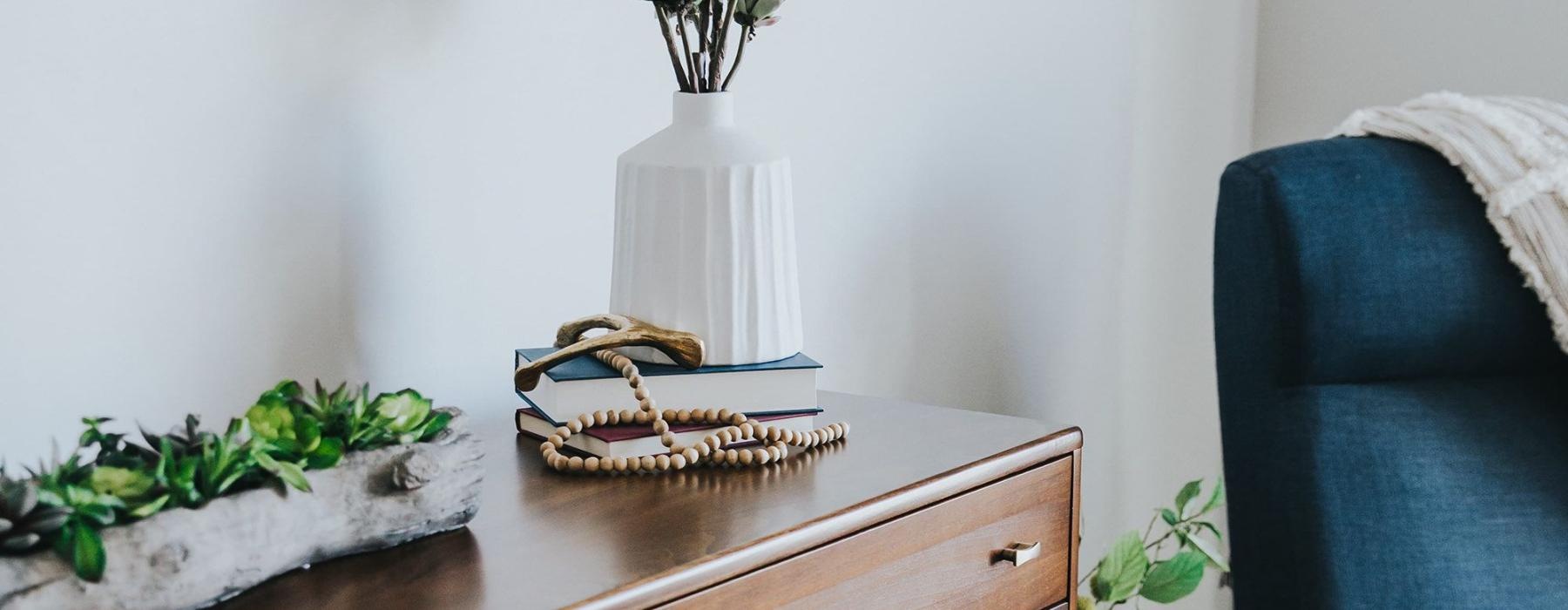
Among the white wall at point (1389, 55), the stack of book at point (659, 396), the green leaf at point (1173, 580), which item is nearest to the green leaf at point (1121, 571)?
the green leaf at point (1173, 580)

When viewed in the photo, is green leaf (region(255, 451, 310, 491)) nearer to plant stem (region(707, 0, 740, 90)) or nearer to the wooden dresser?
the wooden dresser

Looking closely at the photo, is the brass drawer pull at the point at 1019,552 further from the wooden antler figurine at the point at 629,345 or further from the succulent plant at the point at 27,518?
the succulent plant at the point at 27,518

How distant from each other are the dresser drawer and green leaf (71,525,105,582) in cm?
26

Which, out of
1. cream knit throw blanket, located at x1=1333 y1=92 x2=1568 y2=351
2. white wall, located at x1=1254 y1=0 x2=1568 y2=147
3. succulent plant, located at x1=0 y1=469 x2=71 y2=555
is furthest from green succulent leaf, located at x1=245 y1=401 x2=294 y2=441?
white wall, located at x1=1254 y1=0 x2=1568 y2=147

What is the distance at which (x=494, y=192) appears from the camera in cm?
98

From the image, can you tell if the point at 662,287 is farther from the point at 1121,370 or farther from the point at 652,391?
the point at 1121,370

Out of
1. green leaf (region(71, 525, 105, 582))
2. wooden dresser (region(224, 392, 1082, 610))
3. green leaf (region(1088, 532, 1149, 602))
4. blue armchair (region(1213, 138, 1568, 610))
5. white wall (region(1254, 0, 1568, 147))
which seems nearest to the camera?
green leaf (region(71, 525, 105, 582))

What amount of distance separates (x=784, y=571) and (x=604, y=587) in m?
0.13

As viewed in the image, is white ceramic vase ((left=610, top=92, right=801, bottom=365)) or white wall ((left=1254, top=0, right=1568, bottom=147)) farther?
white wall ((left=1254, top=0, right=1568, bottom=147))

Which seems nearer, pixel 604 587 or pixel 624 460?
pixel 604 587

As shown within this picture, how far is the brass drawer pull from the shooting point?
0.88 m

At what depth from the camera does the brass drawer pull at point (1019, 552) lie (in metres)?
0.88

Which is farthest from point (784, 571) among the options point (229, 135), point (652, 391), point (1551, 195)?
point (1551, 195)

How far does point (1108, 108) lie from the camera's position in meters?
1.68
